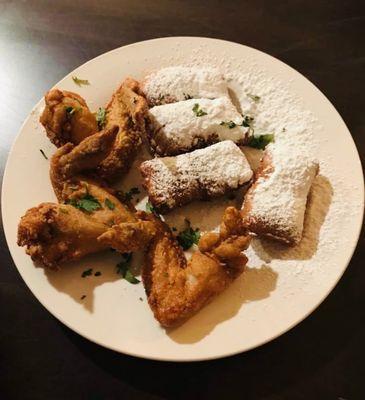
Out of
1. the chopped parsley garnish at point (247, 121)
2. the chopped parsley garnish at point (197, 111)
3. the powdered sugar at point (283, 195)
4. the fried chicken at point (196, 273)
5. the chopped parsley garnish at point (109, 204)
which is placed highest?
the chopped parsley garnish at point (197, 111)

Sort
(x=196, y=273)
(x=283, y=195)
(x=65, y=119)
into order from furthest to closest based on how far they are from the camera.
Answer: (x=65, y=119) → (x=283, y=195) → (x=196, y=273)

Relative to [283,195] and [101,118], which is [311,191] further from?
[101,118]

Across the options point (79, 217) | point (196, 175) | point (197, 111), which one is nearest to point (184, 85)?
point (197, 111)

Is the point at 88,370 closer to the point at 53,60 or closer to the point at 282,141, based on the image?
the point at 282,141

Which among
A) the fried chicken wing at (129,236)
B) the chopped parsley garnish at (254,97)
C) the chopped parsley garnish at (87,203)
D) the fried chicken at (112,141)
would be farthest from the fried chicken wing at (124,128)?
the chopped parsley garnish at (254,97)

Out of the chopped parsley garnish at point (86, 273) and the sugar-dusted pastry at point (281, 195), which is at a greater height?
the sugar-dusted pastry at point (281, 195)

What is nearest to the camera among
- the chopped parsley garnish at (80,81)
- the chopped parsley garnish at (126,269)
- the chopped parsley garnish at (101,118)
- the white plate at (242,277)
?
the white plate at (242,277)

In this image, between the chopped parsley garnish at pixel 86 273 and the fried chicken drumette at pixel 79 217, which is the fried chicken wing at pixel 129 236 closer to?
the fried chicken drumette at pixel 79 217

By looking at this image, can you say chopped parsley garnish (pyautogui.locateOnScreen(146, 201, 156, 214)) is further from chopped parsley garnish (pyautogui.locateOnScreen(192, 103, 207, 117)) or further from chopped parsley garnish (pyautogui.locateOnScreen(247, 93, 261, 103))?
chopped parsley garnish (pyautogui.locateOnScreen(247, 93, 261, 103))

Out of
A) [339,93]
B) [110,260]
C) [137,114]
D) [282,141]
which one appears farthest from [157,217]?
[339,93]
